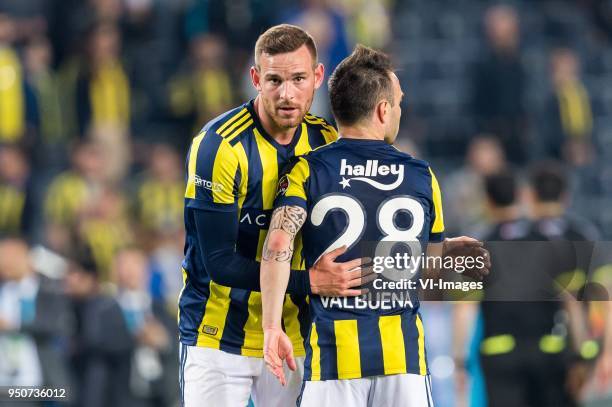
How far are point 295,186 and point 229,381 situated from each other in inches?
40.9

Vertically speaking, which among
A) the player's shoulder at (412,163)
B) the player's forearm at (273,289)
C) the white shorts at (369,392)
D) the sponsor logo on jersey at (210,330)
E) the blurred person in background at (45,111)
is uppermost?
the blurred person in background at (45,111)

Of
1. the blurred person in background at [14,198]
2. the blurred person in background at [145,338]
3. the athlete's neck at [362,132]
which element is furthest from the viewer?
the blurred person in background at [14,198]

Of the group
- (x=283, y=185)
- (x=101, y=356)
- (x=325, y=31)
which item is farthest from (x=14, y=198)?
(x=283, y=185)

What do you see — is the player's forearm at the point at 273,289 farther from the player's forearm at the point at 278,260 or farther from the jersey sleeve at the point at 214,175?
the jersey sleeve at the point at 214,175

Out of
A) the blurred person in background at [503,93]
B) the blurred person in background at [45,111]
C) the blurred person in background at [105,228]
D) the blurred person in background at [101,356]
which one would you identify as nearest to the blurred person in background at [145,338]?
the blurred person in background at [101,356]

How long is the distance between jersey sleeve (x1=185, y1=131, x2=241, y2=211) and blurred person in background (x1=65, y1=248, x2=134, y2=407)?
16.8ft

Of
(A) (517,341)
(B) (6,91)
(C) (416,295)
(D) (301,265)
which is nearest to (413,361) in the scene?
(C) (416,295)

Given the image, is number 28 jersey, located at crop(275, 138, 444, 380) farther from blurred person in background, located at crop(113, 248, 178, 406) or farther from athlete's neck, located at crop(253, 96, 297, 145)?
blurred person in background, located at crop(113, 248, 178, 406)

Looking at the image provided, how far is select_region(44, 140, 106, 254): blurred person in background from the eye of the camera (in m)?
12.1

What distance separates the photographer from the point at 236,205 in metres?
4.88

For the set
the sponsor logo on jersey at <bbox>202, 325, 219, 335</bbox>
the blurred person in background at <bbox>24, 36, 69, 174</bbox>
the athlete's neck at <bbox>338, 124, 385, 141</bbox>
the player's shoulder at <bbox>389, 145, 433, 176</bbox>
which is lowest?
the sponsor logo on jersey at <bbox>202, 325, 219, 335</bbox>

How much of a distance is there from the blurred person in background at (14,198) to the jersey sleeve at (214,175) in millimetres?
7257

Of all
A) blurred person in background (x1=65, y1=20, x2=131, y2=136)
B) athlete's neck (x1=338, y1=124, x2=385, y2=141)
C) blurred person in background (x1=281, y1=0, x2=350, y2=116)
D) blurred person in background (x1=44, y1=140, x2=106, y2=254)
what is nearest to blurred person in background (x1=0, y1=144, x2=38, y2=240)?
blurred person in background (x1=44, y1=140, x2=106, y2=254)

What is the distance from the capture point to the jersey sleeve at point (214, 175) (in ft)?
15.8
